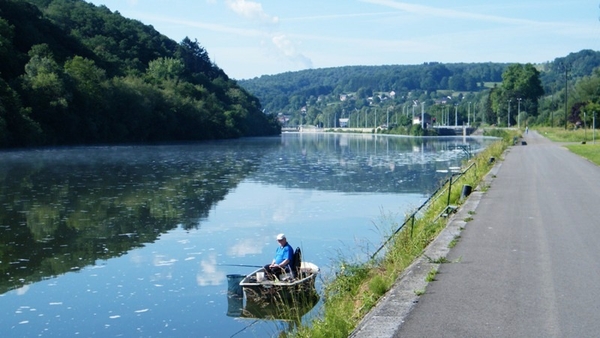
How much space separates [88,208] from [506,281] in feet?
57.9

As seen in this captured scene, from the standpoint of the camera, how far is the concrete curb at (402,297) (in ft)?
25.6

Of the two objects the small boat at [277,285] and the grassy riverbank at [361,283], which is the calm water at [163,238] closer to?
the small boat at [277,285]

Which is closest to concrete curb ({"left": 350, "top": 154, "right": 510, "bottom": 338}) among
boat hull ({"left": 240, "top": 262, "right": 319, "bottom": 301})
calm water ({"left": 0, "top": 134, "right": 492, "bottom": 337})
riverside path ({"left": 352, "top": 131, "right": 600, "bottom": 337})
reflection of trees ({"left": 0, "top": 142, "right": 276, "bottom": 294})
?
riverside path ({"left": 352, "top": 131, "right": 600, "bottom": 337})

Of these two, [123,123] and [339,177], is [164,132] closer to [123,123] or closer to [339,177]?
[123,123]

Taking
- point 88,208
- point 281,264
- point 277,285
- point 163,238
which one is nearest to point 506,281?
point 277,285

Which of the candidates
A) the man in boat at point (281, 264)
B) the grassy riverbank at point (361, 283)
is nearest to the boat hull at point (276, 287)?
the man in boat at point (281, 264)

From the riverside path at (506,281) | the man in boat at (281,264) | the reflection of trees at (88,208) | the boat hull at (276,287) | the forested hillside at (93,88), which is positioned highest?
the forested hillside at (93,88)

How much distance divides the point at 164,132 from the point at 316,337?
310ft

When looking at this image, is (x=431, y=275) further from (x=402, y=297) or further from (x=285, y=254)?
(x=285, y=254)

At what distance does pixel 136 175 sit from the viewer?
126 feet

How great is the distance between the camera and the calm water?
11.9 meters

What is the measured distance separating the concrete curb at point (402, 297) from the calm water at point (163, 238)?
1.77 metres

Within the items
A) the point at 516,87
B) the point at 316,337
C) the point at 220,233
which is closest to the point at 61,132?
the point at 220,233

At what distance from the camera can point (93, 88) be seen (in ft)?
262
